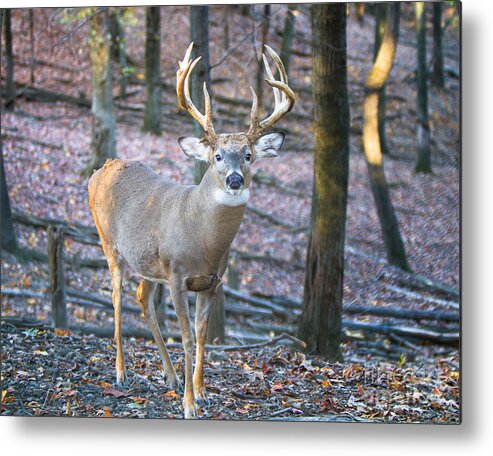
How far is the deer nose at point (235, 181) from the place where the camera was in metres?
4.78

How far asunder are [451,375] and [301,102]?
2.50 meters

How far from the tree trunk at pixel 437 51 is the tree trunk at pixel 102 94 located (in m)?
2.44

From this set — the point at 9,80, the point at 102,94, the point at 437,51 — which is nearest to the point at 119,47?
the point at 102,94

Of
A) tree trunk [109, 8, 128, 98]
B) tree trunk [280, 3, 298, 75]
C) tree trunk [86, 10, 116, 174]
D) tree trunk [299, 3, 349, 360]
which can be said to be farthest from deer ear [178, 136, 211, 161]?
tree trunk [109, 8, 128, 98]

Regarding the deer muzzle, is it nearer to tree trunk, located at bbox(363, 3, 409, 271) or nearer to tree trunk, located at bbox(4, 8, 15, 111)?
tree trunk, located at bbox(363, 3, 409, 271)

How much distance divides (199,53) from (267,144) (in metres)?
1.35

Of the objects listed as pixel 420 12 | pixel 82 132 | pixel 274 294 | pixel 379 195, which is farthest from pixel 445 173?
pixel 82 132

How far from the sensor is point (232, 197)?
16.3ft

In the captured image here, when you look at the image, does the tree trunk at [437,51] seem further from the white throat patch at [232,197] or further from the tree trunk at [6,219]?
the tree trunk at [6,219]

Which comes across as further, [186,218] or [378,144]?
[378,144]

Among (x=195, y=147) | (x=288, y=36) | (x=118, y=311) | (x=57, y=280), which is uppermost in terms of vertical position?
(x=288, y=36)

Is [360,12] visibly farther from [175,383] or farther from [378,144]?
[175,383]

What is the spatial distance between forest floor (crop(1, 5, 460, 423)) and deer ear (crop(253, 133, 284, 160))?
3.57 ft

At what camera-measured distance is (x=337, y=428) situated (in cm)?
534
